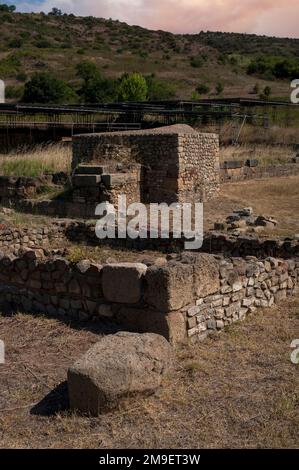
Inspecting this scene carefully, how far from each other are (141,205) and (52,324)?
31.1 ft

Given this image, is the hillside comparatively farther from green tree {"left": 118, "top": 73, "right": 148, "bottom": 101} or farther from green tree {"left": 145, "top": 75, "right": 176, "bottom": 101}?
green tree {"left": 118, "top": 73, "right": 148, "bottom": 101}

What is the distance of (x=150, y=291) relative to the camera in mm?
5645

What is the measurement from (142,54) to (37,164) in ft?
180

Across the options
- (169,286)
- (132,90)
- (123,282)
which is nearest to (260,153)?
(132,90)

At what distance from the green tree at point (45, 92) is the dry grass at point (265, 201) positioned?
79.2ft

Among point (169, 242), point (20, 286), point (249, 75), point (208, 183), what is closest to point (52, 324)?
point (20, 286)

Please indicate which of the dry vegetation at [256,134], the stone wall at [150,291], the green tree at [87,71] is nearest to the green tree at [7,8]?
the green tree at [87,71]

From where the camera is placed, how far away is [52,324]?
20.5 feet

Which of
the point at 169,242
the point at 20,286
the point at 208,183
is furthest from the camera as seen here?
the point at 208,183

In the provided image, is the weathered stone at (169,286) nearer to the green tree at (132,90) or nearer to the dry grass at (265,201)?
the dry grass at (265,201)

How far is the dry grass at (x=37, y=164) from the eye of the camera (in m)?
17.6

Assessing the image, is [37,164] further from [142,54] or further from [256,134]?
[142,54]

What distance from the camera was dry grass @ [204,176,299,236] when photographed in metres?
13.7
